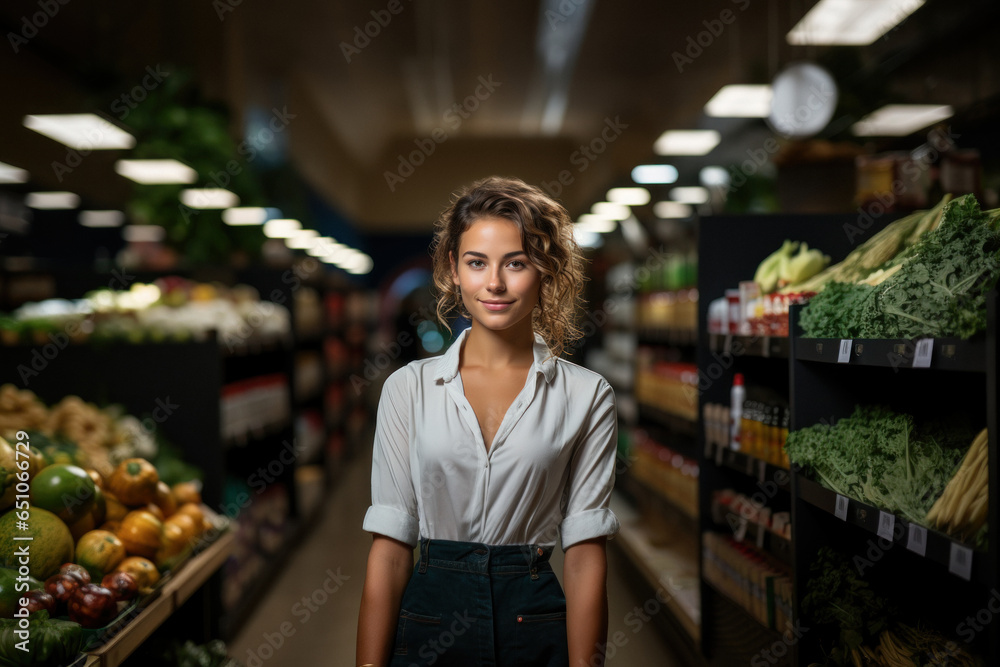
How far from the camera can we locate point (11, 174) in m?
6.77

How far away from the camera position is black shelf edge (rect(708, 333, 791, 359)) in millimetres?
2850

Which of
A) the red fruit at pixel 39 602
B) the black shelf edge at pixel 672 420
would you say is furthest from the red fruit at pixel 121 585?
the black shelf edge at pixel 672 420

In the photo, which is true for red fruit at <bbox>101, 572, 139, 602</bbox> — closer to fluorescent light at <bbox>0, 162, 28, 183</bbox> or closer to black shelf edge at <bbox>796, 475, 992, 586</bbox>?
black shelf edge at <bbox>796, 475, 992, 586</bbox>

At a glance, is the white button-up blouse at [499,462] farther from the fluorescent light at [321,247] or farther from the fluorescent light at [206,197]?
the fluorescent light at [321,247]

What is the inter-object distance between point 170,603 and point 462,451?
153 cm

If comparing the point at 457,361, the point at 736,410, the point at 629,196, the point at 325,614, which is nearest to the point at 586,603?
the point at 457,361

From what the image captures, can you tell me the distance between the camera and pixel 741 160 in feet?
28.4

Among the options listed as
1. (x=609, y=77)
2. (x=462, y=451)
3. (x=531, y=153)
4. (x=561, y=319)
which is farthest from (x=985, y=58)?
(x=531, y=153)

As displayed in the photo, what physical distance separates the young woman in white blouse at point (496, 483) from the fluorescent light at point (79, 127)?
3.42 metres

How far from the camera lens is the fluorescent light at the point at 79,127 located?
4.54 meters

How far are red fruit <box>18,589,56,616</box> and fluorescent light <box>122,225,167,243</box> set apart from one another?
→ 10.4 m

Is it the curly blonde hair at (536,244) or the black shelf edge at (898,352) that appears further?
the curly blonde hair at (536,244)

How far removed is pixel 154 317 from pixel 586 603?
12.1 feet

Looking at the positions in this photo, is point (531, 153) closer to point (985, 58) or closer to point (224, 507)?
point (985, 58)
